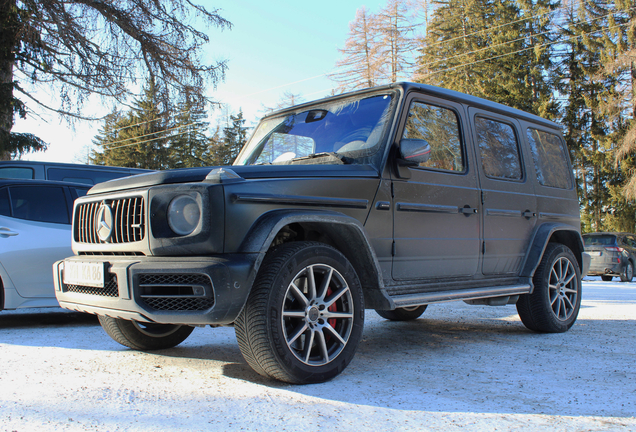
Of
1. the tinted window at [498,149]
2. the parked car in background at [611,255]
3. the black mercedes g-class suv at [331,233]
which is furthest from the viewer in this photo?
the parked car in background at [611,255]

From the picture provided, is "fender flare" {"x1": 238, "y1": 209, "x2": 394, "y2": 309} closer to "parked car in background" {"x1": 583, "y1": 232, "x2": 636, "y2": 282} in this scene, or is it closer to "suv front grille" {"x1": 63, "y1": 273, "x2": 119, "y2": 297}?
"suv front grille" {"x1": 63, "y1": 273, "x2": 119, "y2": 297}

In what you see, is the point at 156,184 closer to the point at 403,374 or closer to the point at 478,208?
the point at 403,374

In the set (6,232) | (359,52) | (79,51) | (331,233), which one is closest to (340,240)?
(331,233)

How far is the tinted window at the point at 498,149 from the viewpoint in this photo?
476 centimetres

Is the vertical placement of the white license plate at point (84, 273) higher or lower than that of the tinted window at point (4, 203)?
lower

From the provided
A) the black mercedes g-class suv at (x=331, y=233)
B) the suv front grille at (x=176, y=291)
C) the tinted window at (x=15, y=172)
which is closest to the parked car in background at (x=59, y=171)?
the tinted window at (x=15, y=172)

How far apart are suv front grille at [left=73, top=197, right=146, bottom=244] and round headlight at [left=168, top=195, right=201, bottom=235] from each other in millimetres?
187

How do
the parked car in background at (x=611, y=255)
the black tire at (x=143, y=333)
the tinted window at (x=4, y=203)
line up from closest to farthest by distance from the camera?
the black tire at (x=143, y=333) → the tinted window at (x=4, y=203) → the parked car in background at (x=611, y=255)

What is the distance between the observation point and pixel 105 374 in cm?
339

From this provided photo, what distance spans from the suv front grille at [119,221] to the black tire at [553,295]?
3.72 meters

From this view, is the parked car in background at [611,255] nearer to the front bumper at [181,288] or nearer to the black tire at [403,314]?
the black tire at [403,314]

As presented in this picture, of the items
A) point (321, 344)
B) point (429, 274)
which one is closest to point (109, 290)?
point (321, 344)

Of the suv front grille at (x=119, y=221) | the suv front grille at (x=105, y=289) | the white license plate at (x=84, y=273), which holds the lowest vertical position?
the suv front grille at (x=105, y=289)

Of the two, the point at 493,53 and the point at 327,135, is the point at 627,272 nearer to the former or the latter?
the point at 327,135
